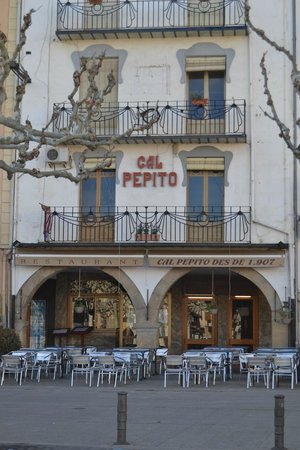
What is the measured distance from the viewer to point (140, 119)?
25.2 meters

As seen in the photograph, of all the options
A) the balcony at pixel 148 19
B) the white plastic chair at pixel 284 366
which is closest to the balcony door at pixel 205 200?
the balcony at pixel 148 19

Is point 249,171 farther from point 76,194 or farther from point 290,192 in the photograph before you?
point 76,194

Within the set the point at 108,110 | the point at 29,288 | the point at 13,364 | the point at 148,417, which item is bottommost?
the point at 148,417

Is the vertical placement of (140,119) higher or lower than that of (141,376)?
higher

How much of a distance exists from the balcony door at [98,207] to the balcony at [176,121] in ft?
4.60

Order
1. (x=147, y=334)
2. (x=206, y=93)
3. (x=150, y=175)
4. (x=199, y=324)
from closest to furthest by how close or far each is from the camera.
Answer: (x=147, y=334) < (x=150, y=175) < (x=206, y=93) < (x=199, y=324)

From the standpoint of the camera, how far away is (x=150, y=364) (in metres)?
23.0

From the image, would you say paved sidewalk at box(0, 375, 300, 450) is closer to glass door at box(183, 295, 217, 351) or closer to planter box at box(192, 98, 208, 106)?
glass door at box(183, 295, 217, 351)

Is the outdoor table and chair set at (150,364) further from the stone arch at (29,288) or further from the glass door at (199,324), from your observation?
the glass door at (199,324)

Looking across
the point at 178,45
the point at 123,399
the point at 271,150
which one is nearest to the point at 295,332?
the point at 271,150

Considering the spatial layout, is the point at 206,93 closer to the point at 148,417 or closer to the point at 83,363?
the point at 83,363

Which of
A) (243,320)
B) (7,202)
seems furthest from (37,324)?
(243,320)

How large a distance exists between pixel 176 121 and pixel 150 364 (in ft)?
23.5

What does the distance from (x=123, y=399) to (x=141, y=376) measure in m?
10.7
